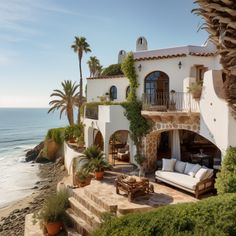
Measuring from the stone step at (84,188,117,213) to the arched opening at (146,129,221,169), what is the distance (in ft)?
16.1

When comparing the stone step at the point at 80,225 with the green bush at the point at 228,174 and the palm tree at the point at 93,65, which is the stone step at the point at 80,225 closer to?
the green bush at the point at 228,174

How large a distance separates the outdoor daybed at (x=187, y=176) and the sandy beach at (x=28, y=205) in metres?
8.35

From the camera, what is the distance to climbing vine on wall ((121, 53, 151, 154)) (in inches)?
671

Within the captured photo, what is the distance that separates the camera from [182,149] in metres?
19.0

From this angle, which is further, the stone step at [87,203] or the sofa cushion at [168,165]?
the sofa cushion at [168,165]

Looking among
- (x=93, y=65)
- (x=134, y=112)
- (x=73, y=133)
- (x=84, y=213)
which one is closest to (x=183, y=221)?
(x=84, y=213)

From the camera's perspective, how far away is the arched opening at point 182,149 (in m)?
16.1

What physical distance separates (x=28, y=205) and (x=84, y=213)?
29.9 feet

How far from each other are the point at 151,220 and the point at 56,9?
35.8 ft

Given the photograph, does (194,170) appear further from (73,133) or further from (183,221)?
(73,133)

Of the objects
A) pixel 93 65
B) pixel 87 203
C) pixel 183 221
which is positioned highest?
pixel 93 65

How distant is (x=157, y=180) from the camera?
14727 mm

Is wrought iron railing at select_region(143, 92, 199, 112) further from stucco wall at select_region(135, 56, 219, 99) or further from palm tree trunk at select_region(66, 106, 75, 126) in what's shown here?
palm tree trunk at select_region(66, 106, 75, 126)

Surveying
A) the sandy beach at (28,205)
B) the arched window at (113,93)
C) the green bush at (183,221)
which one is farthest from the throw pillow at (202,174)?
the arched window at (113,93)
